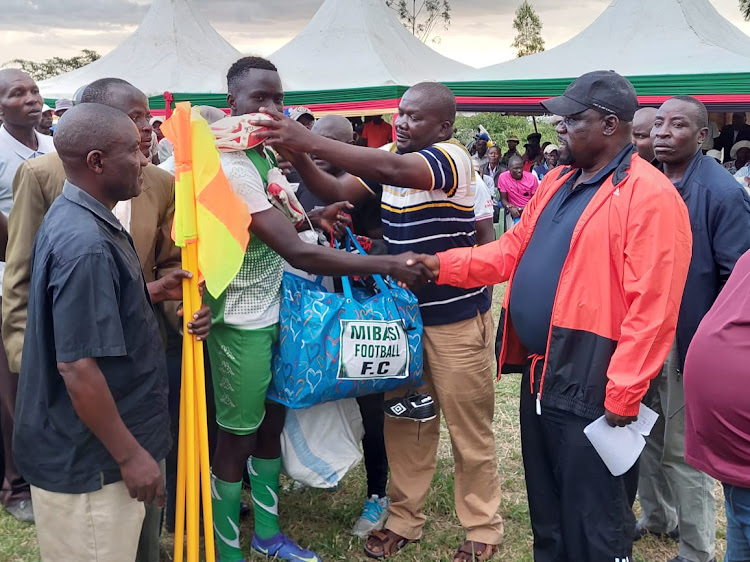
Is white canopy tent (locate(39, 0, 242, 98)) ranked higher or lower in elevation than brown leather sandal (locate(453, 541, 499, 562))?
higher

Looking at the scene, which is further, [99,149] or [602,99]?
[602,99]

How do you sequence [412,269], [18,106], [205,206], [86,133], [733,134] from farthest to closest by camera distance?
[733,134] → [18,106] → [412,269] → [205,206] → [86,133]

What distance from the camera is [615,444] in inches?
97.4

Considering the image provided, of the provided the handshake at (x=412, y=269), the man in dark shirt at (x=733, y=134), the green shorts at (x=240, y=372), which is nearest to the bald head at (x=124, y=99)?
the green shorts at (x=240, y=372)

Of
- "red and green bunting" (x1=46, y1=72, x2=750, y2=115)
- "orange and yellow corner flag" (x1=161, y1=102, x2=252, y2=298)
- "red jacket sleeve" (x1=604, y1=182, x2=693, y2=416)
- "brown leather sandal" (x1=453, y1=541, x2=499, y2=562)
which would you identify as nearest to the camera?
"red jacket sleeve" (x1=604, y1=182, x2=693, y2=416)

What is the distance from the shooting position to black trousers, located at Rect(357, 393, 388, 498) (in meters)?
3.82

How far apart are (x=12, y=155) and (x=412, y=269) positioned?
254 centimetres

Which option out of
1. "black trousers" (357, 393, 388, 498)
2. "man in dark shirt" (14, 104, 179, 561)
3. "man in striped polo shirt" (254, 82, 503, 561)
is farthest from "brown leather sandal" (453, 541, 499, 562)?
"man in dark shirt" (14, 104, 179, 561)

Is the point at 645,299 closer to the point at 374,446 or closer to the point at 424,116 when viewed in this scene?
the point at 424,116

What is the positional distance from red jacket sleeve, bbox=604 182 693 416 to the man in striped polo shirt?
101cm

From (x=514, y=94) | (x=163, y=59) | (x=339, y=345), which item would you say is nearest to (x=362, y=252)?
(x=339, y=345)

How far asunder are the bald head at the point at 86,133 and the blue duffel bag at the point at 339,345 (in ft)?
3.81

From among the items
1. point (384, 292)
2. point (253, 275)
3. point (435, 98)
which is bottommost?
point (384, 292)

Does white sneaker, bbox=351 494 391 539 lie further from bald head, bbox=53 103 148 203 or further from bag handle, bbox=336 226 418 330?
bald head, bbox=53 103 148 203
